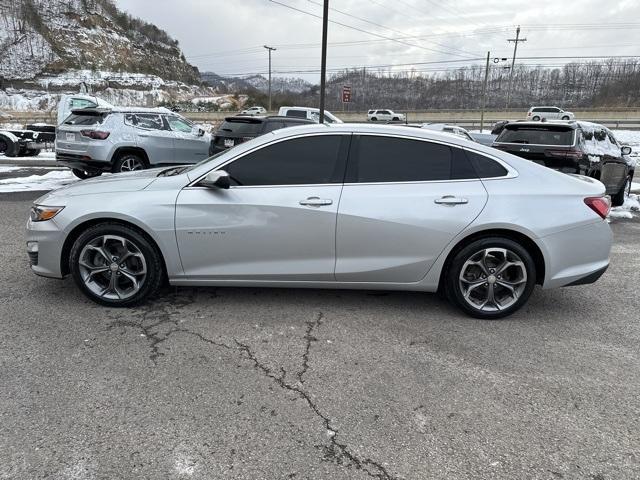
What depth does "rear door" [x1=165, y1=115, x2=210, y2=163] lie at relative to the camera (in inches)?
437

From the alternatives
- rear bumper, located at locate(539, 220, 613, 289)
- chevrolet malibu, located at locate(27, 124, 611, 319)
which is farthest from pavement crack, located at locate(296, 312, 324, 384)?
rear bumper, located at locate(539, 220, 613, 289)

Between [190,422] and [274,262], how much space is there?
1628mm

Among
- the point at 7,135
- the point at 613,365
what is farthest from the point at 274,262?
the point at 7,135

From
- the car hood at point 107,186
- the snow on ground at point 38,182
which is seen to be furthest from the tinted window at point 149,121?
the car hood at point 107,186

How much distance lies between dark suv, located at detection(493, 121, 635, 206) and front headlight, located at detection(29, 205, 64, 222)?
7306 millimetres

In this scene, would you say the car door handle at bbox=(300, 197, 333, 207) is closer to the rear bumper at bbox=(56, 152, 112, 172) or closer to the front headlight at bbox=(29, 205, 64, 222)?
the front headlight at bbox=(29, 205, 64, 222)

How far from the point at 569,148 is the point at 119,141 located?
850 centimetres

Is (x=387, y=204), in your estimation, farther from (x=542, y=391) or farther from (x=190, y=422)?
(x=190, y=422)

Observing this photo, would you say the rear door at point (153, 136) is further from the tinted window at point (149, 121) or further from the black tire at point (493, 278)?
the black tire at point (493, 278)

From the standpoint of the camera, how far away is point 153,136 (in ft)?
35.1

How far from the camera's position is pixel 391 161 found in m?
4.20

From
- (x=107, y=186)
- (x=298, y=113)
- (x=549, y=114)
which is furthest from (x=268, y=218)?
(x=549, y=114)

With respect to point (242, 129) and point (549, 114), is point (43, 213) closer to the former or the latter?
point (242, 129)

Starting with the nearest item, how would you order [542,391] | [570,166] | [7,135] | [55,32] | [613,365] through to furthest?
[542,391] → [613,365] → [570,166] → [7,135] → [55,32]
